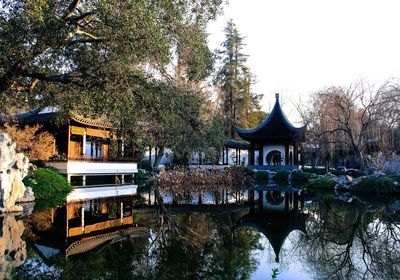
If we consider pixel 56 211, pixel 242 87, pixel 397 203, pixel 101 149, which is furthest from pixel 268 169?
pixel 56 211

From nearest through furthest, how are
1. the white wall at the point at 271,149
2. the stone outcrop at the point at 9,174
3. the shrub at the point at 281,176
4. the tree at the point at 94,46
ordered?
1. the tree at the point at 94,46
2. the stone outcrop at the point at 9,174
3. the shrub at the point at 281,176
4. the white wall at the point at 271,149

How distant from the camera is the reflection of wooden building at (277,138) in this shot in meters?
25.4

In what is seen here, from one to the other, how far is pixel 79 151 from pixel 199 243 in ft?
55.1

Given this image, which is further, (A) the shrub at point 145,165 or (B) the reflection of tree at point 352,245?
(A) the shrub at point 145,165

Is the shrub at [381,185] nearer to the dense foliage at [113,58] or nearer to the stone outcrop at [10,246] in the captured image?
the dense foliage at [113,58]

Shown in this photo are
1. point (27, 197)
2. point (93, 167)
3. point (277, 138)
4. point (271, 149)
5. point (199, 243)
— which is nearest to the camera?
point (199, 243)

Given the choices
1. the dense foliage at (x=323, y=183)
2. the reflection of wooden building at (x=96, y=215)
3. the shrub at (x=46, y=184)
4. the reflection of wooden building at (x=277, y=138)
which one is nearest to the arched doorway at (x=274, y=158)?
the reflection of wooden building at (x=277, y=138)

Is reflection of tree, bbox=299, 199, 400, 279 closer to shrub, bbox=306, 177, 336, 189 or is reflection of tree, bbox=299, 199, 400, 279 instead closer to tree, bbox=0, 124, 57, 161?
shrub, bbox=306, 177, 336, 189

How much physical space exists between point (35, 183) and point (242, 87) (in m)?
29.1

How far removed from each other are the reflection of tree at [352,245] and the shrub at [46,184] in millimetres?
8792

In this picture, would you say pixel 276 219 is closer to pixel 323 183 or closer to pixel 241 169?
pixel 323 183

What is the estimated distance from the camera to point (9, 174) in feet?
31.3

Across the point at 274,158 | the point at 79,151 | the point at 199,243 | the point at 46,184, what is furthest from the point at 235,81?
the point at 199,243

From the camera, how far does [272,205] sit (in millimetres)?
12070
